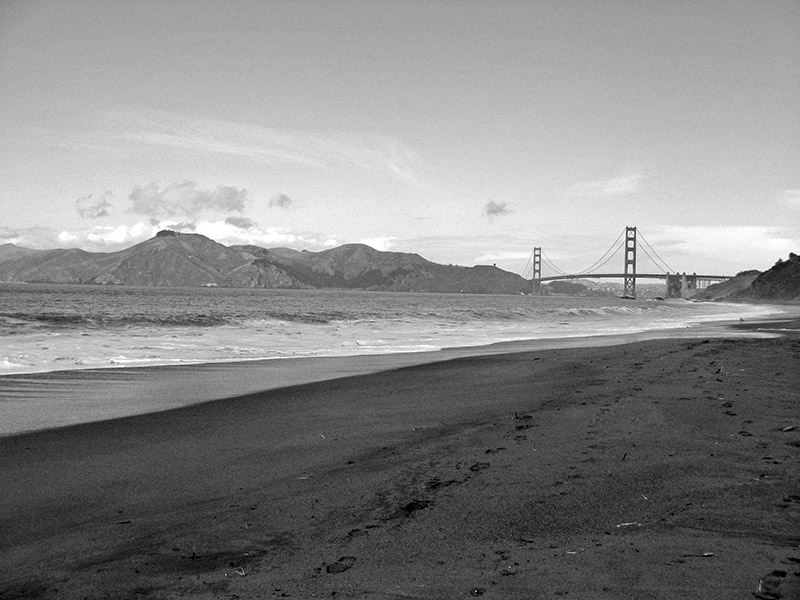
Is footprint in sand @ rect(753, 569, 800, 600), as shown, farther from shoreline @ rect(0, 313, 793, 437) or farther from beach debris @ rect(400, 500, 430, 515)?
shoreline @ rect(0, 313, 793, 437)

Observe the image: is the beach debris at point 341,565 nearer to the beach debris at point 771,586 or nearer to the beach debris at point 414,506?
A: the beach debris at point 414,506

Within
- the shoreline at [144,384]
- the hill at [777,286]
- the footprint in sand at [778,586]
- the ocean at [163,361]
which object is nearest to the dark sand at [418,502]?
the footprint in sand at [778,586]

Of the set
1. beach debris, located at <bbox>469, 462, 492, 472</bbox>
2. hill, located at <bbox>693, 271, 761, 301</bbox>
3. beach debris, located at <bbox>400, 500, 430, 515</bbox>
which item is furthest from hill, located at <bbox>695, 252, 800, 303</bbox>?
beach debris, located at <bbox>400, 500, 430, 515</bbox>

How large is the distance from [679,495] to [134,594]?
8.61 feet

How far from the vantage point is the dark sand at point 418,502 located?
7.98ft

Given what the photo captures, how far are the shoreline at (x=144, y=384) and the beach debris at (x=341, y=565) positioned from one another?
3923 mm

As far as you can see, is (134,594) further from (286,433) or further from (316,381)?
(316,381)

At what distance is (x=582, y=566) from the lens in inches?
95.7

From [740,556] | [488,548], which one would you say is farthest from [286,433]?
[740,556]

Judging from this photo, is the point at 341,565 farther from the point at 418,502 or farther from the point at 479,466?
the point at 479,466

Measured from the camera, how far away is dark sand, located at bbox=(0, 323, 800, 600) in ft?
7.98

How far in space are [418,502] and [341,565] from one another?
79 centimetres

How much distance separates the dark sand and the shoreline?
539 mm

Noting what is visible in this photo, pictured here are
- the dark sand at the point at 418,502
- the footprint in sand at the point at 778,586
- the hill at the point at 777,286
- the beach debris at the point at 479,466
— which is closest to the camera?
the footprint in sand at the point at 778,586
